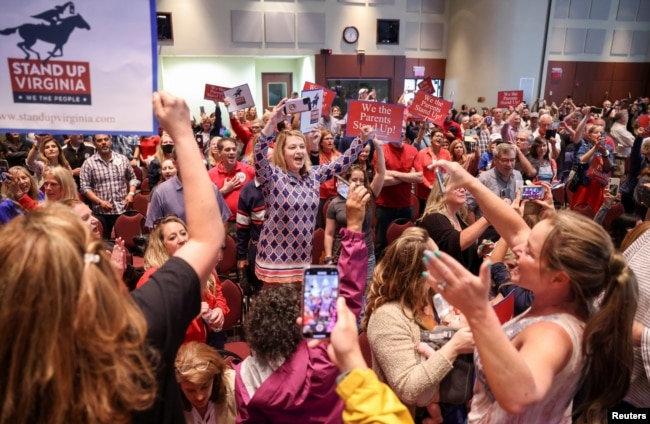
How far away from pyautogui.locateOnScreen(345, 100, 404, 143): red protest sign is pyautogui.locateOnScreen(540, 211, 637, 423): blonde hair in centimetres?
373

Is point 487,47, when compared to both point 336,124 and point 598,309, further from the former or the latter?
point 598,309

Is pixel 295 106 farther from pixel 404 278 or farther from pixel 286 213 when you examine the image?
pixel 404 278

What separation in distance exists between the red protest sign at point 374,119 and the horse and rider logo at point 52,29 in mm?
3607

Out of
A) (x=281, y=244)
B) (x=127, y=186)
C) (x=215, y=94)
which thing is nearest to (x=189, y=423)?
(x=281, y=244)

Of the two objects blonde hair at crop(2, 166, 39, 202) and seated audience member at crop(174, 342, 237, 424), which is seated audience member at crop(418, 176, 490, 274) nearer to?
seated audience member at crop(174, 342, 237, 424)

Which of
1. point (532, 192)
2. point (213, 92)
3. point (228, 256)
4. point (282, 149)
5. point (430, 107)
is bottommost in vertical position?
point (228, 256)

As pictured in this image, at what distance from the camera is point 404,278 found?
208 centimetres

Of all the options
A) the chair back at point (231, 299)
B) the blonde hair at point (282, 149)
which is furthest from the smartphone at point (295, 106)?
the chair back at point (231, 299)

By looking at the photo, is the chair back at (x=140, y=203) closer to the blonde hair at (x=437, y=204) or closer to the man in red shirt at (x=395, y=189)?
the man in red shirt at (x=395, y=189)

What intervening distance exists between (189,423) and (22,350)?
138cm

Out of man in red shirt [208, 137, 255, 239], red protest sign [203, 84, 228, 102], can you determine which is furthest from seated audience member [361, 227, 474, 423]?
red protest sign [203, 84, 228, 102]

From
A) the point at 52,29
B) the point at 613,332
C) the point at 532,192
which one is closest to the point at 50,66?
the point at 52,29

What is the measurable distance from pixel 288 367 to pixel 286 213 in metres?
1.77

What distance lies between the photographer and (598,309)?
57.5 inches
